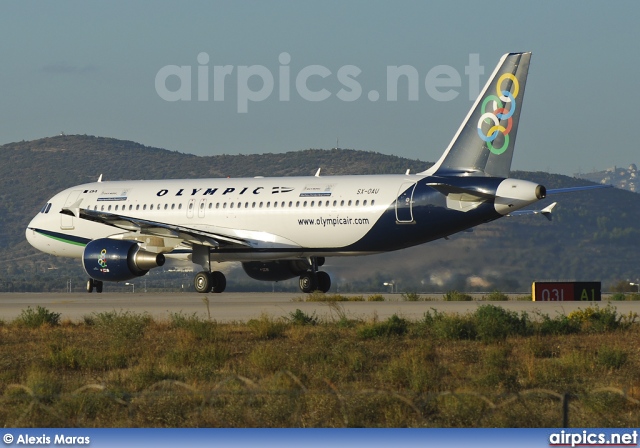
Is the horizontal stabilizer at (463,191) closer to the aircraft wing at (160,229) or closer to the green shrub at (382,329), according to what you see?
the aircraft wing at (160,229)

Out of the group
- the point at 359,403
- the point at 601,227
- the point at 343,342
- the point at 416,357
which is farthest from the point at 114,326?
the point at 601,227

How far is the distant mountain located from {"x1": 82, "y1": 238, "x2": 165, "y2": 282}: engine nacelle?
26.5 ft

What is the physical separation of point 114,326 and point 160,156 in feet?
507

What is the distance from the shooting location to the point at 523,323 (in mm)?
22109

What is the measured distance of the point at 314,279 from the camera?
39406mm

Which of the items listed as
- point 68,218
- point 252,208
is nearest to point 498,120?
point 252,208

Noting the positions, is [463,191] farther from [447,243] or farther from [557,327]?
[447,243]

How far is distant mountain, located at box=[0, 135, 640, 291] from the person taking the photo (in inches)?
1748

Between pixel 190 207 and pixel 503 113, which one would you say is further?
pixel 190 207

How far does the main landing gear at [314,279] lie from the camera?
39438 mm

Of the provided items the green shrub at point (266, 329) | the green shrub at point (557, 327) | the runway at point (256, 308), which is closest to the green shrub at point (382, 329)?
the green shrub at point (266, 329)

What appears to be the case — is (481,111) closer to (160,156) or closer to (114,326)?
(114,326)

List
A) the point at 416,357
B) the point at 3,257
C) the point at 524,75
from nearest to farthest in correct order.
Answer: the point at 416,357 → the point at 524,75 → the point at 3,257

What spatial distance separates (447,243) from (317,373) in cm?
3117
